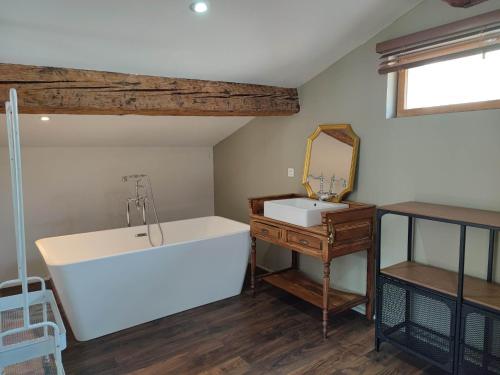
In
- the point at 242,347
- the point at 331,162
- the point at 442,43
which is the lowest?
the point at 242,347

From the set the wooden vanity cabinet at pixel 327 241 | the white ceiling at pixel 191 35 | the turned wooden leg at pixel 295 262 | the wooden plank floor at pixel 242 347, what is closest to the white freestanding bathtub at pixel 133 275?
the wooden plank floor at pixel 242 347

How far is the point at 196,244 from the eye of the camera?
2.98 m

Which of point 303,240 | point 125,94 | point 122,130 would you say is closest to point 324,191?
point 303,240

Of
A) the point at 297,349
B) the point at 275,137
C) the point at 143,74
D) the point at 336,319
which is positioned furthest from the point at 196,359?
the point at 275,137

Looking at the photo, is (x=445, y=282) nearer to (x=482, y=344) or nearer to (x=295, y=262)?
(x=482, y=344)

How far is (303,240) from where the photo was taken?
2.69m


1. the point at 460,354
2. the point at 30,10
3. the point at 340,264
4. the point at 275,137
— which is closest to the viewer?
the point at 30,10

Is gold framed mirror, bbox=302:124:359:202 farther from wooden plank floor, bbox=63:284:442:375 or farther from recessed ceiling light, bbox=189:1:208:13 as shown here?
recessed ceiling light, bbox=189:1:208:13

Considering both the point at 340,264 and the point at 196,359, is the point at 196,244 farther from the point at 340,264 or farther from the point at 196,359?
the point at 340,264

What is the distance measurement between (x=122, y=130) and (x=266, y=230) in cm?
180

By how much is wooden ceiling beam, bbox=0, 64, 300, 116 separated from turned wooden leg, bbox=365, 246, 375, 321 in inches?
59.5

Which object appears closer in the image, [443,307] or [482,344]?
[482,344]

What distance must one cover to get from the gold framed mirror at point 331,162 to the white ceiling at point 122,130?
113 cm

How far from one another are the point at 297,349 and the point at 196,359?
706mm
